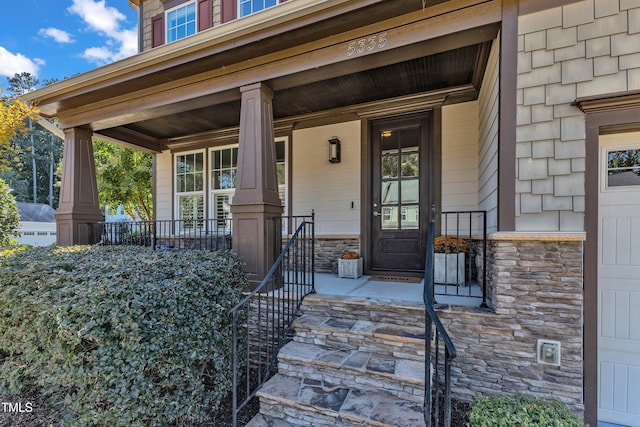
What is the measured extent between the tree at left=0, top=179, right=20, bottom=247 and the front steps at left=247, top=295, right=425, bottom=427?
26.5 ft

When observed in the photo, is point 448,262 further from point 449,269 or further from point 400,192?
point 400,192

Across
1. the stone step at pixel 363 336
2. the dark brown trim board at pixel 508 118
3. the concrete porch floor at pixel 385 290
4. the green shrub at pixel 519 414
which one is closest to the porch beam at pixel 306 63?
the dark brown trim board at pixel 508 118

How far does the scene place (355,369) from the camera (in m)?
2.15

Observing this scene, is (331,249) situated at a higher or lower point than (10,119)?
lower

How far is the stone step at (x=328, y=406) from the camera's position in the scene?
1.84 metres

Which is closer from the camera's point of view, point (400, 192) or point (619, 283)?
point (619, 283)

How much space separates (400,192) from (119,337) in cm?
368

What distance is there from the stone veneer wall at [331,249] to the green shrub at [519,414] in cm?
273

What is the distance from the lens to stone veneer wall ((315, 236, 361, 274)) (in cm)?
456

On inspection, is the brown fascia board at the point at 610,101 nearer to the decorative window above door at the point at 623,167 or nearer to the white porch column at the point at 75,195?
the decorative window above door at the point at 623,167

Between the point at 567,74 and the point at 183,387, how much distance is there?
3737 mm

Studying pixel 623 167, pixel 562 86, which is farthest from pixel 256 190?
pixel 623 167

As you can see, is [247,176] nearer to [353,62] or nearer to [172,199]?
[353,62]

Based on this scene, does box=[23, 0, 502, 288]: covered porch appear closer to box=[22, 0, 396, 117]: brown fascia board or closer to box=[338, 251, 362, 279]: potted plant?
box=[22, 0, 396, 117]: brown fascia board
